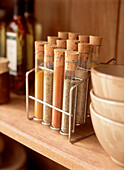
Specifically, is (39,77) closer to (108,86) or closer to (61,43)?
(61,43)

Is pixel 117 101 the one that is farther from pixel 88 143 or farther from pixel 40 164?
pixel 40 164

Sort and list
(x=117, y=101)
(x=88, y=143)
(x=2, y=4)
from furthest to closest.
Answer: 1. (x=2, y=4)
2. (x=88, y=143)
3. (x=117, y=101)

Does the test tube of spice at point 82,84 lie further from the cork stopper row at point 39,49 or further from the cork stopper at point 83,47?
the cork stopper row at point 39,49

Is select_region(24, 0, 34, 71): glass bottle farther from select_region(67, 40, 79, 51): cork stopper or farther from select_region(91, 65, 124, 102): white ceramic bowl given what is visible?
select_region(91, 65, 124, 102): white ceramic bowl

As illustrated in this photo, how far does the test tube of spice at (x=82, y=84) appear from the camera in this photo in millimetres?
634

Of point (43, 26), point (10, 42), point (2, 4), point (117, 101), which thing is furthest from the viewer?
point (2, 4)

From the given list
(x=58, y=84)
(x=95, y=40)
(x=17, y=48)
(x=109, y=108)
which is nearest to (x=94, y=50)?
(x=95, y=40)

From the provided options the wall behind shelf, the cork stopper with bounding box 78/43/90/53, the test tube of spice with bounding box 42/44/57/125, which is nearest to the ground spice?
the test tube of spice with bounding box 42/44/57/125

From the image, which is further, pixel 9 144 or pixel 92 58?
pixel 9 144

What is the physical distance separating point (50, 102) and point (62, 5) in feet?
1.64

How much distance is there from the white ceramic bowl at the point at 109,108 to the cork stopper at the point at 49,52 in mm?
197

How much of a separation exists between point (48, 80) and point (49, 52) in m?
0.08

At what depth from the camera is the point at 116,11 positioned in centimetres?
87

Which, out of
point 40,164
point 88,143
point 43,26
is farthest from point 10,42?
point 40,164
